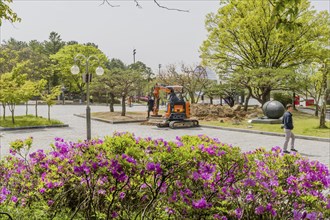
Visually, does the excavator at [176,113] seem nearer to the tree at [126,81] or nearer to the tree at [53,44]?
the tree at [126,81]

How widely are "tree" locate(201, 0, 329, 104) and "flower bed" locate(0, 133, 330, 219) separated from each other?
23.7 metres

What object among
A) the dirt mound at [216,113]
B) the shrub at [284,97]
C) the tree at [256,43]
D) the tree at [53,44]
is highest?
the tree at [53,44]

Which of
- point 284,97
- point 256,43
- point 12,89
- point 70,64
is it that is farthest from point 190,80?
point 70,64

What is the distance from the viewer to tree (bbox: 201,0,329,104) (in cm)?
2852

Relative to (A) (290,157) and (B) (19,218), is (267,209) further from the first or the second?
(B) (19,218)

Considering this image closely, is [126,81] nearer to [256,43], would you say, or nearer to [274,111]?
[274,111]

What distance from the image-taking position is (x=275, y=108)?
21156 mm

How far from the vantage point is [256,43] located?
30.6 metres

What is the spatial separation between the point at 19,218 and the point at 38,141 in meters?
10.5

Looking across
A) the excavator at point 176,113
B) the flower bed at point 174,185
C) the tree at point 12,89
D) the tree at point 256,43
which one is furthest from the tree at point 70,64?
the flower bed at point 174,185

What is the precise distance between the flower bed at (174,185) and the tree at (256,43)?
23.7 m

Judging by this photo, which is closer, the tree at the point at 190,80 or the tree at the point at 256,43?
the tree at the point at 256,43

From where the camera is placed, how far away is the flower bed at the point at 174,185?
3336 mm

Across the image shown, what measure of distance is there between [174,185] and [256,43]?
29.5m
